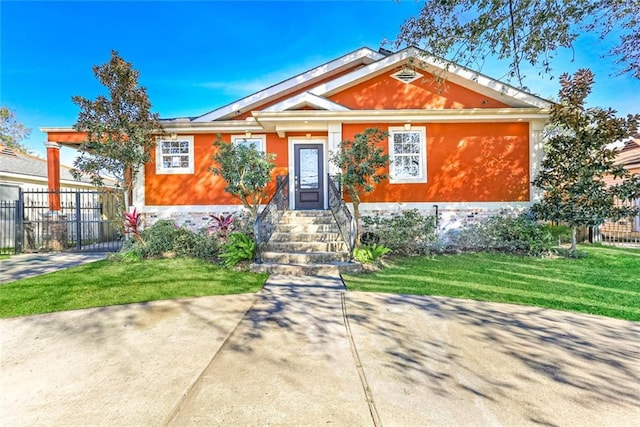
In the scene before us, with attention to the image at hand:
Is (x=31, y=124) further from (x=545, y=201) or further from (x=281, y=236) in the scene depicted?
(x=545, y=201)

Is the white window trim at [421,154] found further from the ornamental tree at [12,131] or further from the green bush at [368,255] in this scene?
the ornamental tree at [12,131]

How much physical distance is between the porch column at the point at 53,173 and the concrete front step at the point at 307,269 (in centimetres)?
820

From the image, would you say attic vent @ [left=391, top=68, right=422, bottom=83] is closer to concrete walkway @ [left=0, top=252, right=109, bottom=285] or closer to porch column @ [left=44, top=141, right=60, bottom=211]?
concrete walkway @ [left=0, top=252, right=109, bottom=285]

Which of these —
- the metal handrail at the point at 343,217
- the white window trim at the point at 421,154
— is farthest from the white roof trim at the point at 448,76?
the metal handrail at the point at 343,217

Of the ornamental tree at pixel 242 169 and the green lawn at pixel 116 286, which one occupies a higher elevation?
the ornamental tree at pixel 242 169

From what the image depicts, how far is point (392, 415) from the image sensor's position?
219 centimetres

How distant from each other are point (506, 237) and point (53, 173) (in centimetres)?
1447

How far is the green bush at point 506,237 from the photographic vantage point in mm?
8469

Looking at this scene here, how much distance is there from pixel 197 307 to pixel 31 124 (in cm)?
3508

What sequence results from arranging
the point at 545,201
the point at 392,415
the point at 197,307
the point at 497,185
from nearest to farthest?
the point at 392,415, the point at 197,307, the point at 545,201, the point at 497,185

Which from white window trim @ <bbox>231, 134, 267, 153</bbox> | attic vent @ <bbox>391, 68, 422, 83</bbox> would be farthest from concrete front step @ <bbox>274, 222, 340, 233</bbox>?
attic vent @ <bbox>391, 68, 422, 83</bbox>

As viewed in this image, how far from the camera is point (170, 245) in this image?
8711mm

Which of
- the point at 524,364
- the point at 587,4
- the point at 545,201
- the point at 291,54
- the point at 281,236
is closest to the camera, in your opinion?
the point at 524,364

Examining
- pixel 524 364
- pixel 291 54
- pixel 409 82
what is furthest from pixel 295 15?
pixel 524 364
